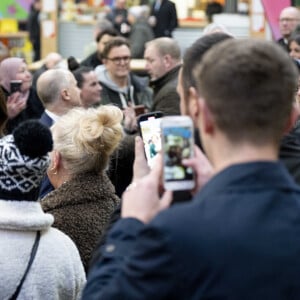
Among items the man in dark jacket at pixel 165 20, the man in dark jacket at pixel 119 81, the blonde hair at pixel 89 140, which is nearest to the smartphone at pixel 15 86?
the man in dark jacket at pixel 119 81

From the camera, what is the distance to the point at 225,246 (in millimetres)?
1885

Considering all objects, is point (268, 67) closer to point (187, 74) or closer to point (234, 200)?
point (234, 200)

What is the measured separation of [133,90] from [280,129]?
7424 millimetres

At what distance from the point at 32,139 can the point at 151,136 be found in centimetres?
43

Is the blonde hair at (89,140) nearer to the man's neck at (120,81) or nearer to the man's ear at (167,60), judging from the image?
the man's ear at (167,60)

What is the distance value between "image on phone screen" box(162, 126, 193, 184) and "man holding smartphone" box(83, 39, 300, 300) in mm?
90

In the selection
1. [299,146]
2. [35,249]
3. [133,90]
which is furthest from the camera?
[133,90]

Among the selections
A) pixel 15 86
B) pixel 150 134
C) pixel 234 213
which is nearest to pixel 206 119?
pixel 234 213

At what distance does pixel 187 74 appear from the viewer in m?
2.68

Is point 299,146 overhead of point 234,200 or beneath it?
beneath

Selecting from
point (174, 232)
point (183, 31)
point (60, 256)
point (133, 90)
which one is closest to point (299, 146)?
point (60, 256)

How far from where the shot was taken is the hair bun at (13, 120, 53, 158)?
9.80 feet

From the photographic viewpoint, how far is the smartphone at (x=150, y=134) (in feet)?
10.1

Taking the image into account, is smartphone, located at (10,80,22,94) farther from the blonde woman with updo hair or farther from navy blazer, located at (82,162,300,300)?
navy blazer, located at (82,162,300,300)
